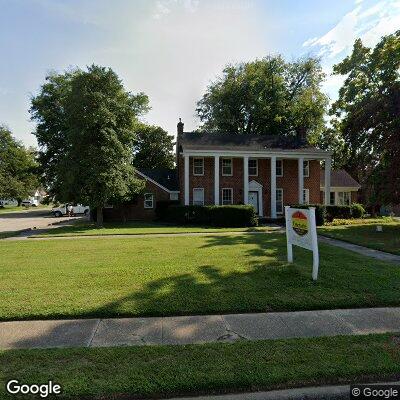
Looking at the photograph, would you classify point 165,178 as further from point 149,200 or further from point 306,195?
point 306,195

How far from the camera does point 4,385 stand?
356 centimetres

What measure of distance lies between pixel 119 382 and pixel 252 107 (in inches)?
1790

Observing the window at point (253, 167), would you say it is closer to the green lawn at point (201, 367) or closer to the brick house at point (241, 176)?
the brick house at point (241, 176)

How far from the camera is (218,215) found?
24828 mm

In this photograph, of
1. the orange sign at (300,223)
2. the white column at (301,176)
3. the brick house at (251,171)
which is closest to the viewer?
the orange sign at (300,223)

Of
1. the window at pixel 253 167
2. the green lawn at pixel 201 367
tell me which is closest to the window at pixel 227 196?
the window at pixel 253 167

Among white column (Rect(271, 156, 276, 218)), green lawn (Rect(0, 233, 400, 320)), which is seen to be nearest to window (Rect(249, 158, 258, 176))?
white column (Rect(271, 156, 276, 218))

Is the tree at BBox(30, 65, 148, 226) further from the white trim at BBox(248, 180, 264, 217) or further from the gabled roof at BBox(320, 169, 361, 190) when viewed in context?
the gabled roof at BBox(320, 169, 361, 190)

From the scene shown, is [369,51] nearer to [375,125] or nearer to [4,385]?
[375,125]

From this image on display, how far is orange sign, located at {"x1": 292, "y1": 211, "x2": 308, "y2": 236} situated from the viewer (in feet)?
28.9

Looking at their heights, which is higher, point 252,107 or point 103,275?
point 252,107

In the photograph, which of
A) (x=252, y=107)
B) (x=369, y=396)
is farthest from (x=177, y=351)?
(x=252, y=107)

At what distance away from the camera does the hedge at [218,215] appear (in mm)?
24750

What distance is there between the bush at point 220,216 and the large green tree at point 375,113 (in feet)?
25.4
